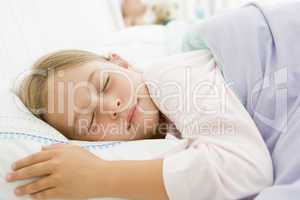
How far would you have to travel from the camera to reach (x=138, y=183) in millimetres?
727

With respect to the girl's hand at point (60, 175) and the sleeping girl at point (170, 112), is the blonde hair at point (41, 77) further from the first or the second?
the girl's hand at point (60, 175)

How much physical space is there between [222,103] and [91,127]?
0.30 metres

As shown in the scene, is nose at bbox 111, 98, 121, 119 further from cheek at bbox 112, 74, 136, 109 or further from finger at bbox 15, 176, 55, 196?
finger at bbox 15, 176, 55, 196

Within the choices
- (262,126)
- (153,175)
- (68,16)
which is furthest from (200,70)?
(68,16)

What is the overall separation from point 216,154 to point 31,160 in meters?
0.33

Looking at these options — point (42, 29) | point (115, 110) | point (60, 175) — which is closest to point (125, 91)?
point (115, 110)

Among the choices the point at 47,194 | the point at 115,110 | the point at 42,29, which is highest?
the point at 42,29

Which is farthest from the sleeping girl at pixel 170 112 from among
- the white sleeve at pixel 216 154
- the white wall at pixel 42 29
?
the white wall at pixel 42 29

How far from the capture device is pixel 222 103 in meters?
0.81

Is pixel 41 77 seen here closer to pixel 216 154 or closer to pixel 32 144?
pixel 32 144

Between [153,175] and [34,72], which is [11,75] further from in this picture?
Result: [153,175]

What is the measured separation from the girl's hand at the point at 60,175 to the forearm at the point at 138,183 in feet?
0.06

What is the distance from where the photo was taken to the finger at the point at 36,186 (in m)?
0.73

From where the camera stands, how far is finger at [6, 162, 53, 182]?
73 cm
